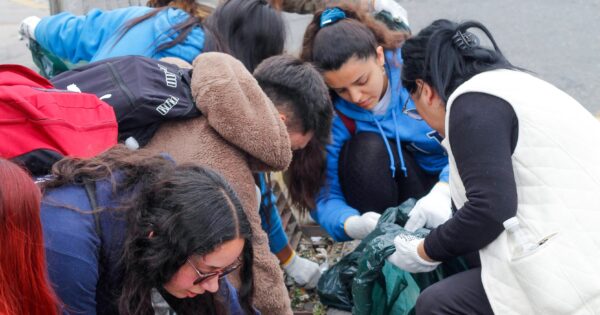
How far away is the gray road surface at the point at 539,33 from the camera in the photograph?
4605 millimetres

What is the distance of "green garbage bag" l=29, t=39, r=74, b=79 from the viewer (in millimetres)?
→ 2906

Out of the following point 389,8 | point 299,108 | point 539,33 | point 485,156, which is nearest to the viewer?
point 485,156

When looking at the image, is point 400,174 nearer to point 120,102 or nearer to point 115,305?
point 120,102

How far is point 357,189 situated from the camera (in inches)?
107

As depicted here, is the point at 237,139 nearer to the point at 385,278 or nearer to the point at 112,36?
the point at 385,278

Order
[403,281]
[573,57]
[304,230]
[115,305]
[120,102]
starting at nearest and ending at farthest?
[115,305], [120,102], [403,281], [304,230], [573,57]

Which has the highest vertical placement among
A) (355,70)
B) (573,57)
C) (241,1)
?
(241,1)

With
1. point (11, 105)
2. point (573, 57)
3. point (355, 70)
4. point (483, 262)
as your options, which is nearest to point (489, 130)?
point (483, 262)

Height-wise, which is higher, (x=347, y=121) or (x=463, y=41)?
(x=463, y=41)

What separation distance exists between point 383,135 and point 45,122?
1.40 metres

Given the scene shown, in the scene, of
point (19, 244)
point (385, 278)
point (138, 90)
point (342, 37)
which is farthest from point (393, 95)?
point (19, 244)

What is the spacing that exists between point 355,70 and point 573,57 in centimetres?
283

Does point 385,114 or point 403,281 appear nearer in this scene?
point 403,281

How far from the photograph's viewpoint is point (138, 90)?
6.21 ft
